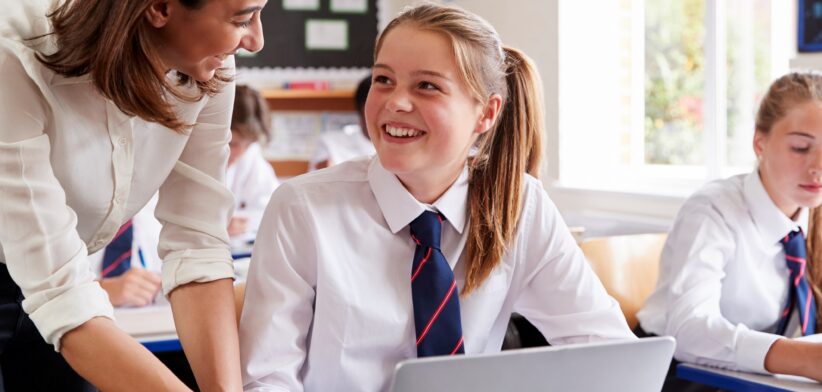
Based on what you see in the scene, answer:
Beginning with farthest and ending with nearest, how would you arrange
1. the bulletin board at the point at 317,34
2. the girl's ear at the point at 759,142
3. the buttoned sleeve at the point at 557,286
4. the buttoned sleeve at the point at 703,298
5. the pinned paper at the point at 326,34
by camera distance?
the pinned paper at the point at 326,34 < the bulletin board at the point at 317,34 < the girl's ear at the point at 759,142 < the buttoned sleeve at the point at 703,298 < the buttoned sleeve at the point at 557,286

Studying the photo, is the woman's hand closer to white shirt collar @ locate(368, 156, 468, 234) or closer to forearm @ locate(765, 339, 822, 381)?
white shirt collar @ locate(368, 156, 468, 234)

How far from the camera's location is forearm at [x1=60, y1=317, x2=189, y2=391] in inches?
44.7

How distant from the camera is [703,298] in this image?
194 centimetres

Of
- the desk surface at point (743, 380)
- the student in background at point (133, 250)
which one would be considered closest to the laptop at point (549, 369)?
the desk surface at point (743, 380)

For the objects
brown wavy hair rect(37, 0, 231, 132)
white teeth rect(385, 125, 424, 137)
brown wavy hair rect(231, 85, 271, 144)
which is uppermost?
brown wavy hair rect(37, 0, 231, 132)

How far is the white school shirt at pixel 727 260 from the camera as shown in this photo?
1.97 m

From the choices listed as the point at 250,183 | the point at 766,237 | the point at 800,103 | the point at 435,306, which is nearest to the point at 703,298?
the point at 766,237

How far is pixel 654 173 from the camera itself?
4035 mm

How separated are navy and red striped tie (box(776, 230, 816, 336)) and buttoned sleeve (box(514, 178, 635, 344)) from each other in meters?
0.69

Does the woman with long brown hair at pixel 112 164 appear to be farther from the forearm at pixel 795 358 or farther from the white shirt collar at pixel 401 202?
the forearm at pixel 795 358

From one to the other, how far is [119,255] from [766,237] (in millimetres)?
1919

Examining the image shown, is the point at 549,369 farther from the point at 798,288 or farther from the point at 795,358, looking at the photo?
the point at 798,288

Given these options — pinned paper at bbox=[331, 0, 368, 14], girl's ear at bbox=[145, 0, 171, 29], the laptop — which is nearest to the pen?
girl's ear at bbox=[145, 0, 171, 29]

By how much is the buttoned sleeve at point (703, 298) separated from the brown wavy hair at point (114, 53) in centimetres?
113
